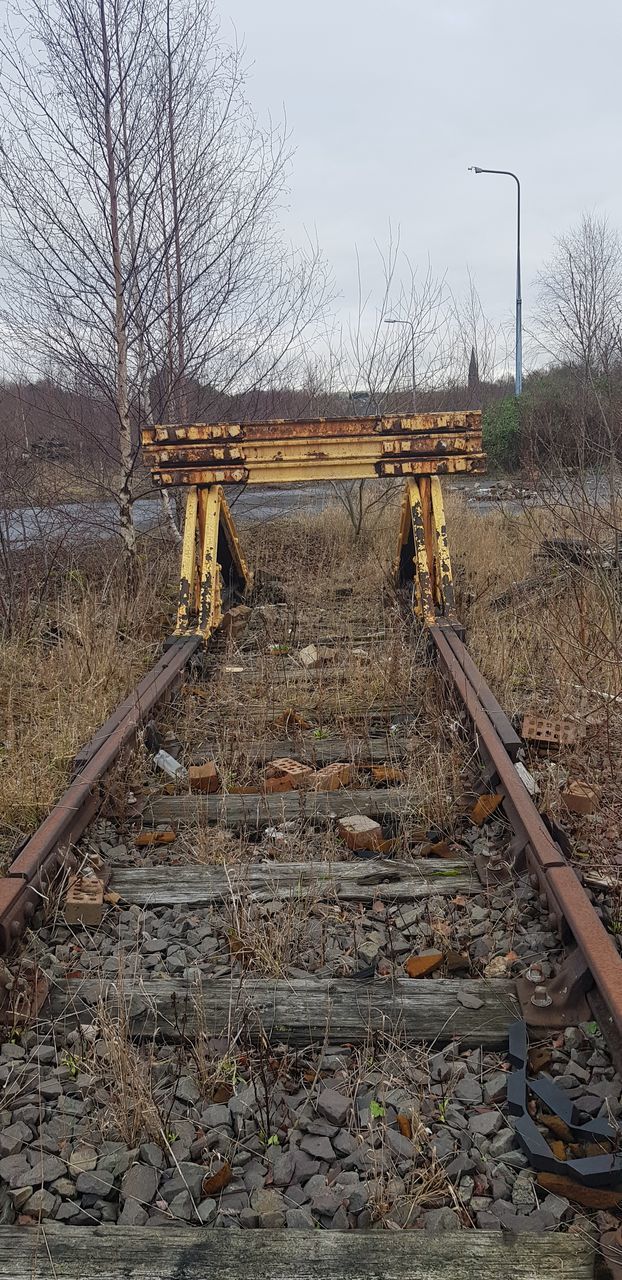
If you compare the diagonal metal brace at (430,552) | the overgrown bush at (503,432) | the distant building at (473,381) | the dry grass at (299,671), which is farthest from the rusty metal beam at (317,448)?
the overgrown bush at (503,432)

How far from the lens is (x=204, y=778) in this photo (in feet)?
13.6

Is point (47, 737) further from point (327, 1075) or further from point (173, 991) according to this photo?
point (327, 1075)

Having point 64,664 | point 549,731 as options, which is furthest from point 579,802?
point 64,664

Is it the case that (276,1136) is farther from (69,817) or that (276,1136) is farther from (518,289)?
(518,289)

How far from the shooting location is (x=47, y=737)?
4535 mm

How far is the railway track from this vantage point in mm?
1812

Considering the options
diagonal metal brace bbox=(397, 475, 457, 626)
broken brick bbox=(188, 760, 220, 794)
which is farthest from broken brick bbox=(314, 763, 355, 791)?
diagonal metal brace bbox=(397, 475, 457, 626)

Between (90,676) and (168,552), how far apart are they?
15.2ft

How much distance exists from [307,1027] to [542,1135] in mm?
683

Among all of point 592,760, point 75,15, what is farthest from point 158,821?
point 75,15

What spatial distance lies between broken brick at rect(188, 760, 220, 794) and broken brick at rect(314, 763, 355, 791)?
480 millimetres

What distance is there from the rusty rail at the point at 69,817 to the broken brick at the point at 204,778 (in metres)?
0.36

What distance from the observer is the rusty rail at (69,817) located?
2865mm

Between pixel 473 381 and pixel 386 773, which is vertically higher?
pixel 473 381
